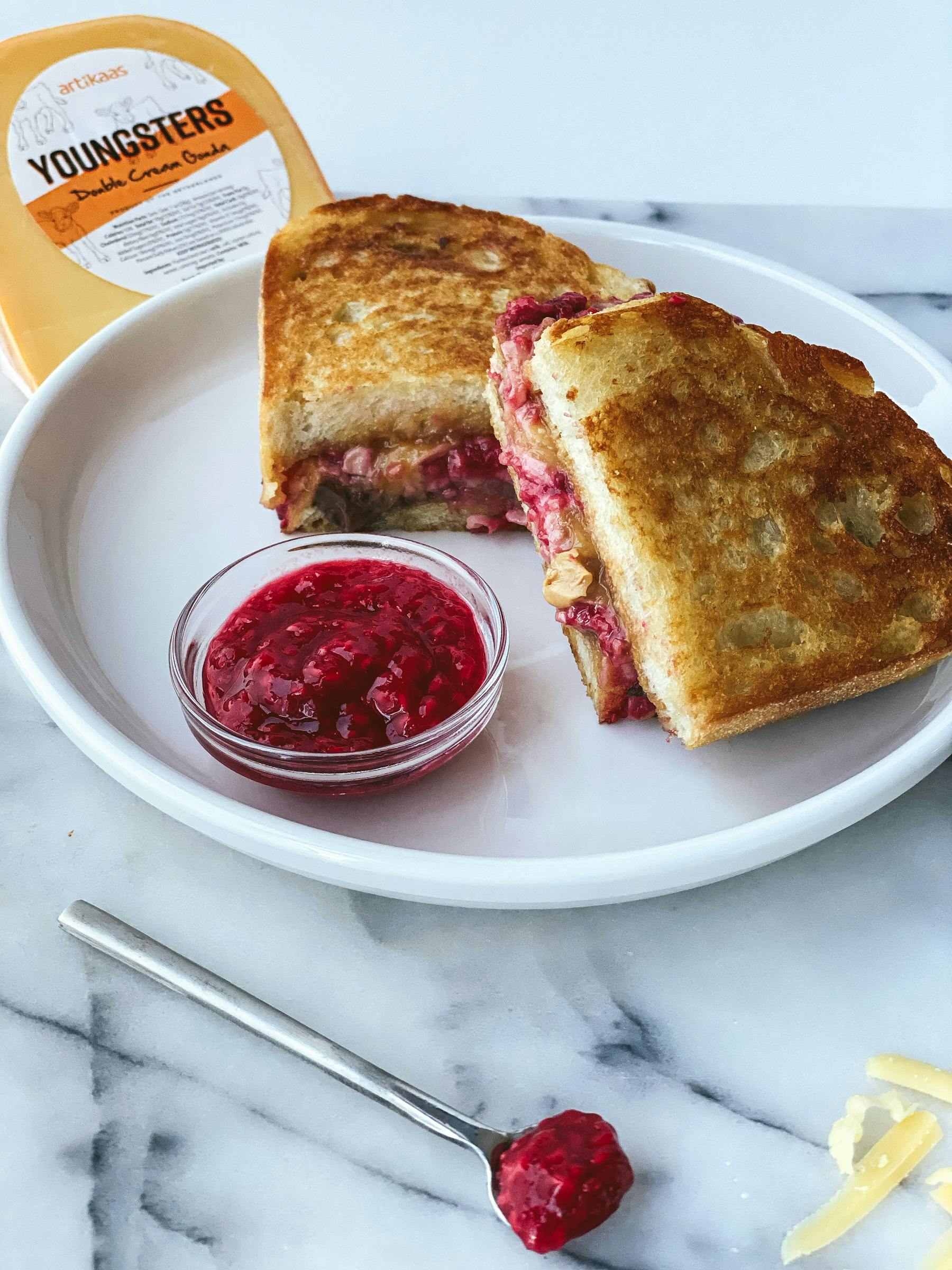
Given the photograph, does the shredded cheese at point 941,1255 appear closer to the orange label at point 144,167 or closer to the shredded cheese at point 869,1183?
the shredded cheese at point 869,1183

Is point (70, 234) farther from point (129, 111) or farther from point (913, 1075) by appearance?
point (913, 1075)

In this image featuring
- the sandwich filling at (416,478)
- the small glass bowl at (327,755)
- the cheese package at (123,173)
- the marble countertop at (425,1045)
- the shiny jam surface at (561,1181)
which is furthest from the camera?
the cheese package at (123,173)

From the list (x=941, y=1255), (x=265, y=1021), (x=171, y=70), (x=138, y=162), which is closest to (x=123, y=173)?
(x=138, y=162)

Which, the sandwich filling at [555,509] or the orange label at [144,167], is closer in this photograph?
the sandwich filling at [555,509]

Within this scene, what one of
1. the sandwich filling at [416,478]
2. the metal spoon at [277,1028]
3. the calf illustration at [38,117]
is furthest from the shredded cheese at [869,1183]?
→ the calf illustration at [38,117]

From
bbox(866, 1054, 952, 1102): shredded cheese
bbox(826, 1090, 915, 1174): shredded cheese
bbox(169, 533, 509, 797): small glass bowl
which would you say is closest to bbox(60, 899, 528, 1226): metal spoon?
bbox(169, 533, 509, 797): small glass bowl

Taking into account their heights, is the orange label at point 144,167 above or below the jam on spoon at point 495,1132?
above
